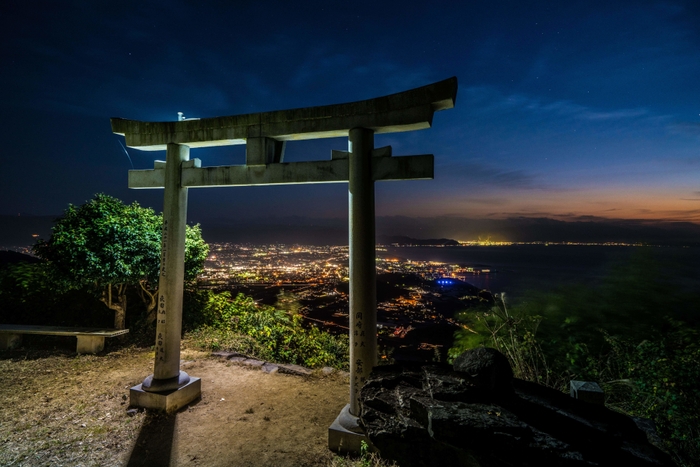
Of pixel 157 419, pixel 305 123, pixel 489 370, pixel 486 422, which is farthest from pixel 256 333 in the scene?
pixel 486 422

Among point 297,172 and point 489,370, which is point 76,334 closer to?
point 297,172

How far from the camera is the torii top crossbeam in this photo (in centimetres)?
424

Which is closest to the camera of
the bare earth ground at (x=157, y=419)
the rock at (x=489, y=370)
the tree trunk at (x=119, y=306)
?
the rock at (x=489, y=370)

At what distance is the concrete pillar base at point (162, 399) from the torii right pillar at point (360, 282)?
2.70 meters

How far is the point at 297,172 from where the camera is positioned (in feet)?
16.3

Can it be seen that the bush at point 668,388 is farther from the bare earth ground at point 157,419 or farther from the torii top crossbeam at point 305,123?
the torii top crossbeam at point 305,123

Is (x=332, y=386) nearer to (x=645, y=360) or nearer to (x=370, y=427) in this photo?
(x=370, y=427)

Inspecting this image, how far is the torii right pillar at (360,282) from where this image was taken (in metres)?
4.41

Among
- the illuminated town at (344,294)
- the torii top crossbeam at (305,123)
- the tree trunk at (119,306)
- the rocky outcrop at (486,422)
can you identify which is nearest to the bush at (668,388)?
the rocky outcrop at (486,422)

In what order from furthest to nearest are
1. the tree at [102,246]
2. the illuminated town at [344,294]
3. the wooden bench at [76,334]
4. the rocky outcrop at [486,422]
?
the illuminated town at [344,294] → the wooden bench at [76,334] → the tree at [102,246] → the rocky outcrop at [486,422]

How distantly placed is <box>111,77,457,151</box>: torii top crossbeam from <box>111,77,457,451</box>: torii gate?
0.01 meters

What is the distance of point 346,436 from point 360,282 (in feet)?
6.46

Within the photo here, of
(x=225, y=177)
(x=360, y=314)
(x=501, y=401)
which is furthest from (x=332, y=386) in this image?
(x=225, y=177)

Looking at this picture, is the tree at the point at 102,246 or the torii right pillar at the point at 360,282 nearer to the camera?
the torii right pillar at the point at 360,282
